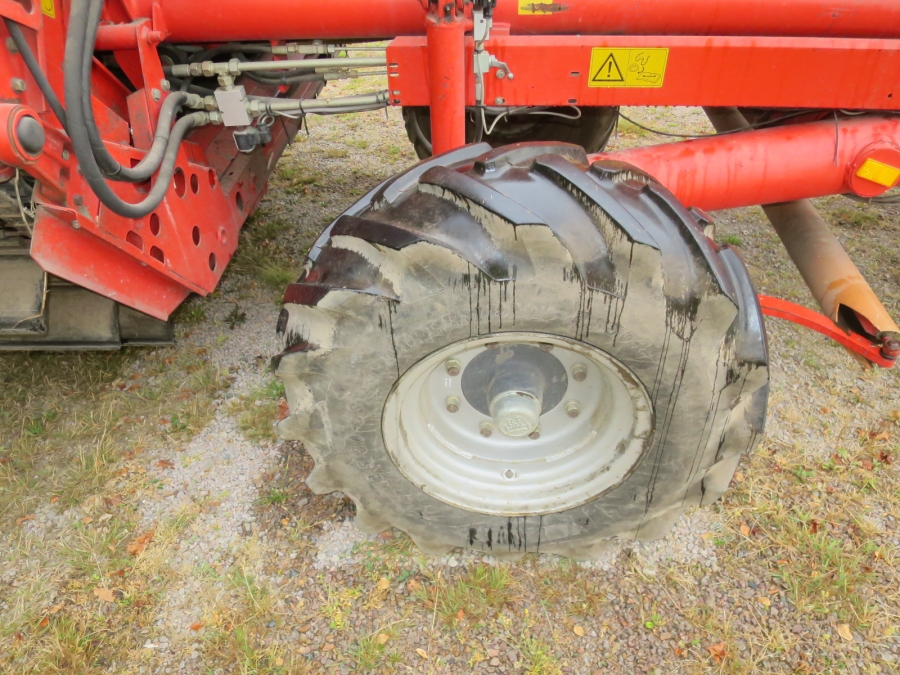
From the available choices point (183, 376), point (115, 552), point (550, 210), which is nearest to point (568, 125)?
point (550, 210)

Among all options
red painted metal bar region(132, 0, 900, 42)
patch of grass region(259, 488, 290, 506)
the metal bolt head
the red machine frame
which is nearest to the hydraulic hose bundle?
the red machine frame

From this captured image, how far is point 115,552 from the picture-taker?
2141 mm

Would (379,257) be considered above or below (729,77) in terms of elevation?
below

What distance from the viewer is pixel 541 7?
6.17 ft

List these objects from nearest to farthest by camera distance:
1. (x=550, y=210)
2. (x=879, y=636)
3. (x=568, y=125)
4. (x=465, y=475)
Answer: (x=550, y=210)
(x=879, y=636)
(x=465, y=475)
(x=568, y=125)

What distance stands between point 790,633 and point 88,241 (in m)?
2.34

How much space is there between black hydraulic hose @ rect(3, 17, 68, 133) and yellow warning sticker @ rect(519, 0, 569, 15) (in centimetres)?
129

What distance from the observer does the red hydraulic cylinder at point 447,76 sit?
5.55 ft

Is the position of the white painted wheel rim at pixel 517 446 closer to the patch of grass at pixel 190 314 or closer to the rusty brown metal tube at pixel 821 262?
the rusty brown metal tube at pixel 821 262

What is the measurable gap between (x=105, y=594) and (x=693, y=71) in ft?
8.06

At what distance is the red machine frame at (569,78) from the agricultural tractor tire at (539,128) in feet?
3.97

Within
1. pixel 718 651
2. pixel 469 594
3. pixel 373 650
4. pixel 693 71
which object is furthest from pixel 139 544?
pixel 693 71

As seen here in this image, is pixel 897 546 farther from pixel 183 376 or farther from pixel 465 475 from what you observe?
pixel 183 376

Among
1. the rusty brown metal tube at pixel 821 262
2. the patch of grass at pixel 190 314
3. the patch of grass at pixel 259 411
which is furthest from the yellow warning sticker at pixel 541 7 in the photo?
the patch of grass at pixel 190 314
